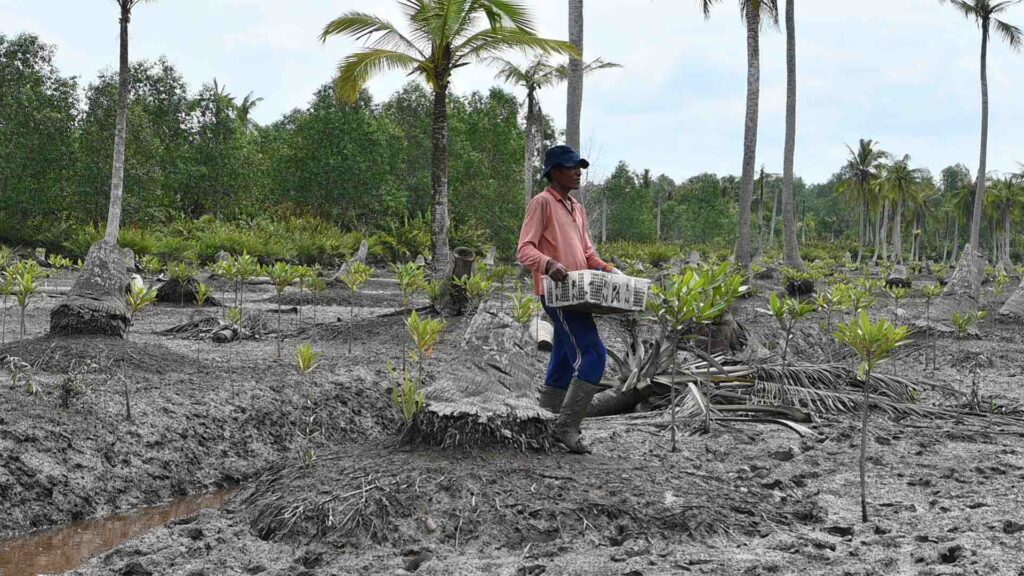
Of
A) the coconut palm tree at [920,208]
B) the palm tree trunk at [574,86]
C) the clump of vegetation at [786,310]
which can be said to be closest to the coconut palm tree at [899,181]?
the coconut palm tree at [920,208]

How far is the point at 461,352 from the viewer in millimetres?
4602

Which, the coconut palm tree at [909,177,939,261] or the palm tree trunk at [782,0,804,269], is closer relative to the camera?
the palm tree trunk at [782,0,804,269]

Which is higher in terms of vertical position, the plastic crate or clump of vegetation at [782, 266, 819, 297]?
the plastic crate

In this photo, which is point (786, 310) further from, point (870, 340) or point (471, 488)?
point (471, 488)

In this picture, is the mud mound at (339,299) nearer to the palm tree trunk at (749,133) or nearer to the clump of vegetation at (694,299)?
the palm tree trunk at (749,133)

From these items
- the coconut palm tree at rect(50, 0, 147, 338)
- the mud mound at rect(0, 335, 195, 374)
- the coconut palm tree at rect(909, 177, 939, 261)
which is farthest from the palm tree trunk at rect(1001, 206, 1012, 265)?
the mud mound at rect(0, 335, 195, 374)

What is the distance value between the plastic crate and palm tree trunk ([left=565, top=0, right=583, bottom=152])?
34.2 feet

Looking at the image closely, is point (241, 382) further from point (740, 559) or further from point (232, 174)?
point (232, 174)

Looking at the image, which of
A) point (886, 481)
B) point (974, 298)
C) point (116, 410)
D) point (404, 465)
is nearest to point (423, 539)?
point (404, 465)

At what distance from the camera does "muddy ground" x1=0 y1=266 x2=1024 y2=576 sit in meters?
3.42

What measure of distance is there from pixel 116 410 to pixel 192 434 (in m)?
0.48

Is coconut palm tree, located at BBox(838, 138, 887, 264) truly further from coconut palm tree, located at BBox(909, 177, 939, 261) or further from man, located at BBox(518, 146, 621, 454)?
man, located at BBox(518, 146, 621, 454)

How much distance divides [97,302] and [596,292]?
19.6 ft

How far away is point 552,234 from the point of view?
15.3 ft
